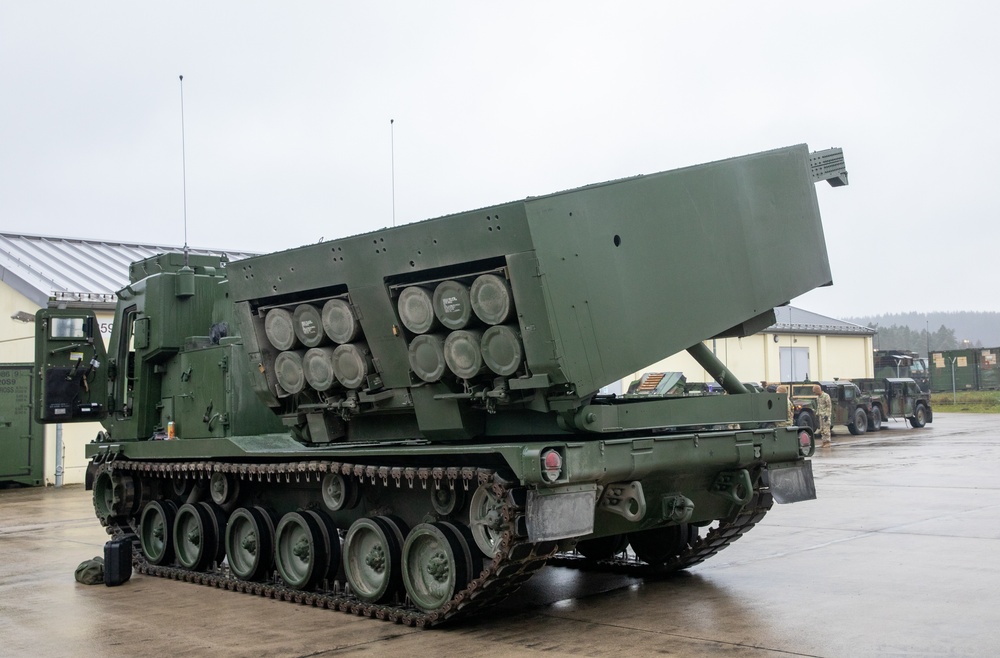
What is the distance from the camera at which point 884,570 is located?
998 centimetres

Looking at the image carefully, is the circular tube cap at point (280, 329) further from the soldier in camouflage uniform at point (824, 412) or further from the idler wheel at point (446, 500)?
the soldier in camouflage uniform at point (824, 412)

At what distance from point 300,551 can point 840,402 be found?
2757 cm

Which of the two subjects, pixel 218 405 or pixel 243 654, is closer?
pixel 243 654

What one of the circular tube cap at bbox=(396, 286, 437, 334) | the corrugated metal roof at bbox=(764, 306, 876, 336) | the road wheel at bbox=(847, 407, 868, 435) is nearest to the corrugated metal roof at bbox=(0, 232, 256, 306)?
the circular tube cap at bbox=(396, 286, 437, 334)

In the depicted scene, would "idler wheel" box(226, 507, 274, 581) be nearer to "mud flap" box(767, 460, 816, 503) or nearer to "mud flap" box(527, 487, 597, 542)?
"mud flap" box(527, 487, 597, 542)

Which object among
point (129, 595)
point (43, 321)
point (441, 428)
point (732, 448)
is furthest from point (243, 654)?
point (43, 321)

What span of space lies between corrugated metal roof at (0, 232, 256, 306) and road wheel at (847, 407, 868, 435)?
1990cm

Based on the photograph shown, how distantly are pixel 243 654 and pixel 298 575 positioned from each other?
98.2 inches

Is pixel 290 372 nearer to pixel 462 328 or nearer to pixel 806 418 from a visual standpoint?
pixel 462 328

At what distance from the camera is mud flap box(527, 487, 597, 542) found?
25.0 ft

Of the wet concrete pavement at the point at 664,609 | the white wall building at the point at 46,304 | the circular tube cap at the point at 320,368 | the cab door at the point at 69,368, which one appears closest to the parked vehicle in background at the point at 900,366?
the white wall building at the point at 46,304

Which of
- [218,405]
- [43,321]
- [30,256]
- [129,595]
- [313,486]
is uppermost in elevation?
[30,256]

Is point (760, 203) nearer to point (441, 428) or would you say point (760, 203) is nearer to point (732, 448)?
point (732, 448)

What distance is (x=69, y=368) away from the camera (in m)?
12.7
